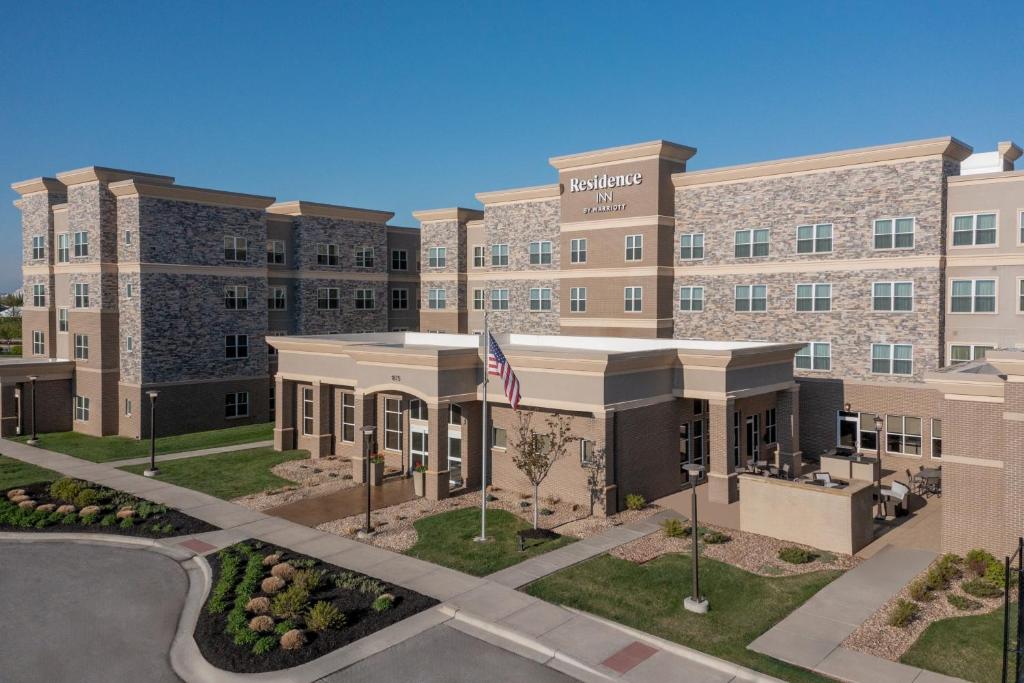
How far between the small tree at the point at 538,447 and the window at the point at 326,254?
26320mm

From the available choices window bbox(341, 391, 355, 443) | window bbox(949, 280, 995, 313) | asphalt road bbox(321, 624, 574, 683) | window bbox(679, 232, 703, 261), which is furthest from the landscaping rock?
window bbox(949, 280, 995, 313)

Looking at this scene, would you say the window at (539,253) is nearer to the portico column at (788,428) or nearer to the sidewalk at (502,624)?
the portico column at (788,428)

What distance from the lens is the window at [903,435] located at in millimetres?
32156

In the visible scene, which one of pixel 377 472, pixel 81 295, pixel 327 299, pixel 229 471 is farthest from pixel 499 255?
pixel 81 295

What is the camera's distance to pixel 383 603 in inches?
667

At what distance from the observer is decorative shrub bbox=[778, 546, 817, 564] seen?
65.6 feet

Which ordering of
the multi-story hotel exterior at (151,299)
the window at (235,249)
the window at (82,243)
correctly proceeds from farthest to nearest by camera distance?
1. the window at (235,249)
2. the window at (82,243)
3. the multi-story hotel exterior at (151,299)

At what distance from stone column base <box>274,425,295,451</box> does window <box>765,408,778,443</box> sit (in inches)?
873

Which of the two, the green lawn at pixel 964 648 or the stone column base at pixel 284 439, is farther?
the stone column base at pixel 284 439

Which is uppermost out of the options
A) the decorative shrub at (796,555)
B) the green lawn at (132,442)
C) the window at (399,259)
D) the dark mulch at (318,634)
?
the window at (399,259)

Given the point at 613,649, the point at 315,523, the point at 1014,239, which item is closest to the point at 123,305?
the point at 315,523

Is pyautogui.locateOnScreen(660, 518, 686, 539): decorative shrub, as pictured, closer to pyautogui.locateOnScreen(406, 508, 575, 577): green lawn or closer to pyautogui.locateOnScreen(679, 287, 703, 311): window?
pyautogui.locateOnScreen(406, 508, 575, 577): green lawn

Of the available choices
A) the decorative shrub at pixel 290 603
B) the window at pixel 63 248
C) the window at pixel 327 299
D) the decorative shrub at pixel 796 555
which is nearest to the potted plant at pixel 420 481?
the decorative shrub at pixel 290 603

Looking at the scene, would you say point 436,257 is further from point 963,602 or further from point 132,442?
point 963,602
